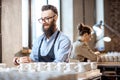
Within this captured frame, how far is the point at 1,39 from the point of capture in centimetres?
491

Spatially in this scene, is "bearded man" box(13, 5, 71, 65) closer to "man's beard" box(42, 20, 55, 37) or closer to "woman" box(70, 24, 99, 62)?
"man's beard" box(42, 20, 55, 37)

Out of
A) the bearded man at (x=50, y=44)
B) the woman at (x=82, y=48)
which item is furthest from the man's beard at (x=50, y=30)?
the woman at (x=82, y=48)

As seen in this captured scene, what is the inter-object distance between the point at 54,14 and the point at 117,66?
1.72 meters

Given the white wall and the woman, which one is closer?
the woman

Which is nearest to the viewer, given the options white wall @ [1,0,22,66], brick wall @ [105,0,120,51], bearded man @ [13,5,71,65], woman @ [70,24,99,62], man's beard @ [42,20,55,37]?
bearded man @ [13,5,71,65]

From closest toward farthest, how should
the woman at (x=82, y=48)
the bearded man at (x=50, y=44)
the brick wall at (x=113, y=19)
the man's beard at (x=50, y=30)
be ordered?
1. the bearded man at (x=50, y=44)
2. the man's beard at (x=50, y=30)
3. the woman at (x=82, y=48)
4. the brick wall at (x=113, y=19)

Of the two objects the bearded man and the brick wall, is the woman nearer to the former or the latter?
the bearded man

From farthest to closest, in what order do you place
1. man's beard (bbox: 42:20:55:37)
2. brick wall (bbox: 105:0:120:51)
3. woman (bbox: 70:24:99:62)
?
brick wall (bbox: 105:0:120:51)
woman (bbox: 70:24:99:62)
man's beard (bbox: 42:20:55:37)

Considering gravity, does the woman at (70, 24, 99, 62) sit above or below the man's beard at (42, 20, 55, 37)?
below

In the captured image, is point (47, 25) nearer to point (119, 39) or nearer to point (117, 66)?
point (117, 66)

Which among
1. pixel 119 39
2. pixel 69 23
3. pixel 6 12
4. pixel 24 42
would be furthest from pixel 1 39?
pixel 119 39

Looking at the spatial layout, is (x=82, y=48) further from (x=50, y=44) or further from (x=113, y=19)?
(x=113, y=19)

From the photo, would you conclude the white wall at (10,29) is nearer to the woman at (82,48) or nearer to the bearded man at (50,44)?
the woman at (82,48)

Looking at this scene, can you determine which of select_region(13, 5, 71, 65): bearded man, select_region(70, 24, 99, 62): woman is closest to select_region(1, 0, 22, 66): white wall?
select_region(70, 24, 99, 62): woman
